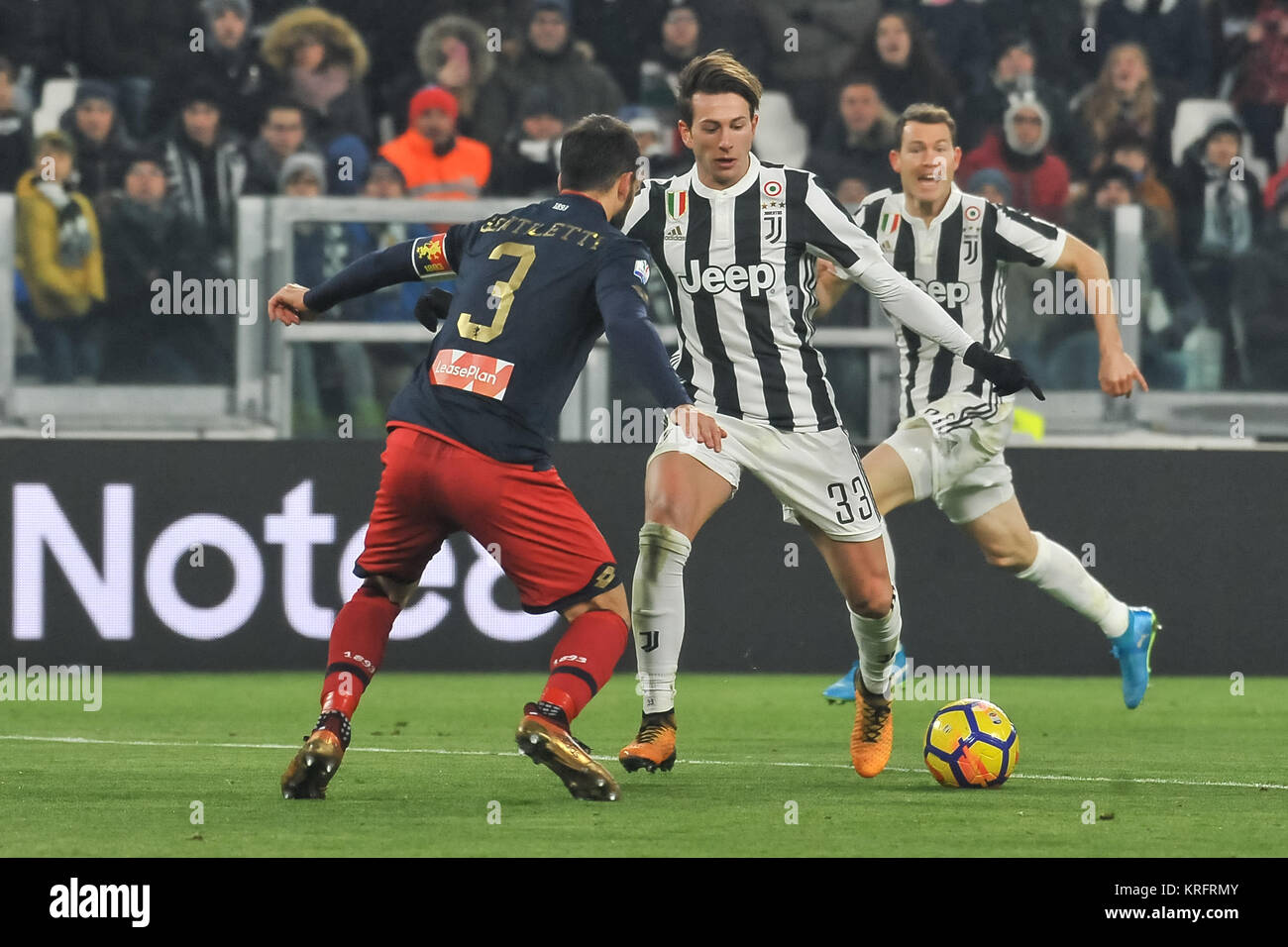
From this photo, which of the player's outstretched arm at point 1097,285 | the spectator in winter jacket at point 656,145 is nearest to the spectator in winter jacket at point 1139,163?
the spectator in winter jacket at point 656,145

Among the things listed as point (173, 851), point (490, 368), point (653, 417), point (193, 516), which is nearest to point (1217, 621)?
point (653, 417)

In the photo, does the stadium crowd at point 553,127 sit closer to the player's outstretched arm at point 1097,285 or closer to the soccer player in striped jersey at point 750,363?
the player's outstretched arm at point 1097,285

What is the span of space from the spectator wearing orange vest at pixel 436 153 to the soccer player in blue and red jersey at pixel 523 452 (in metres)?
5.36

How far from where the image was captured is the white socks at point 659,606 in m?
6.32

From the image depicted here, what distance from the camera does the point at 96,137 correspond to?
11008mm

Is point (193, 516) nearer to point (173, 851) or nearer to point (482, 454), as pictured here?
point (482, 454)

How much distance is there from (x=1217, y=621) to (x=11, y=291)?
598 cm

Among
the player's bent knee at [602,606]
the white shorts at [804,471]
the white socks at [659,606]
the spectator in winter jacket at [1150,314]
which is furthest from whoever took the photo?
the spectator in winter jacket at [1150,314]

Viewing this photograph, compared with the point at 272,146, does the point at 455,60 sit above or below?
above

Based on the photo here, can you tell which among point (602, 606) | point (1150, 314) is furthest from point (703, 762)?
point (1150, 314)

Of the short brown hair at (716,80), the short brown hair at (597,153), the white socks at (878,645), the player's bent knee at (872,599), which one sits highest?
the short brown hair at (716,80)

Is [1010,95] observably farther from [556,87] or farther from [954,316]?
[954,316]

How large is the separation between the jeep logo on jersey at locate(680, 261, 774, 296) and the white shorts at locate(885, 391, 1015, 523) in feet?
6.15

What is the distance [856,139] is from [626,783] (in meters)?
6.23
